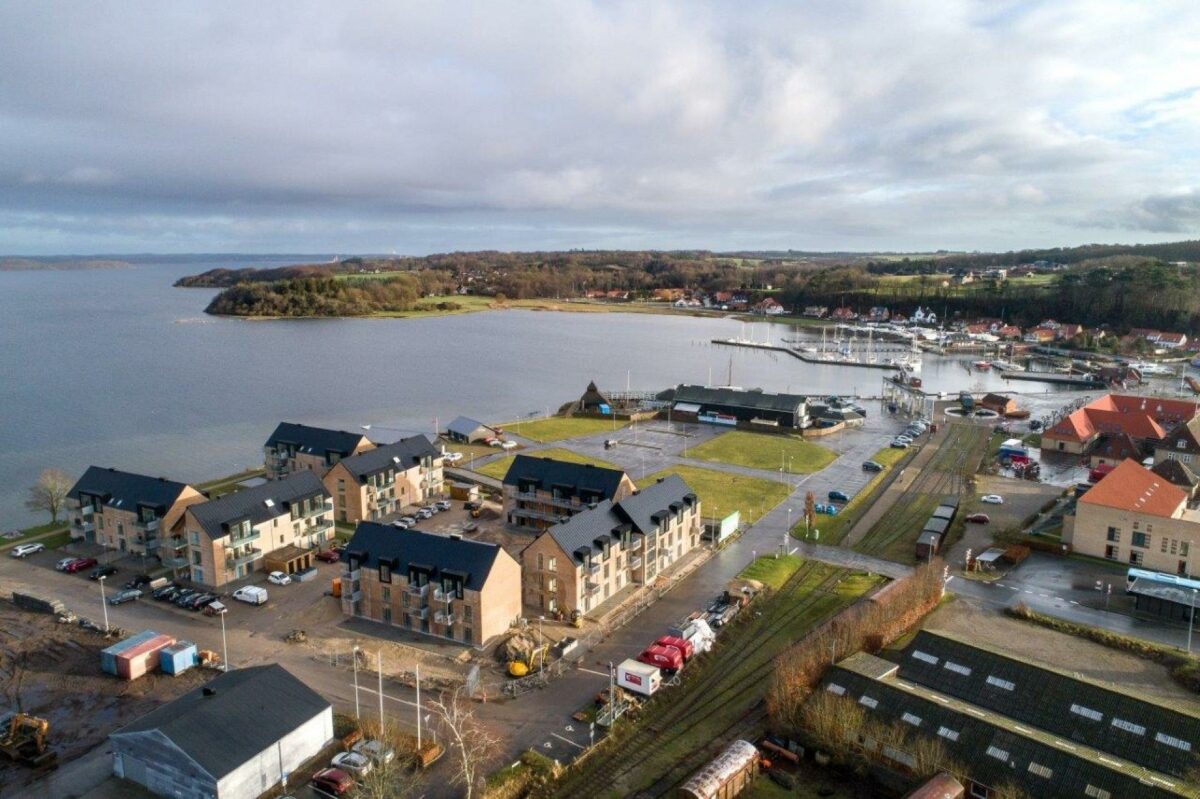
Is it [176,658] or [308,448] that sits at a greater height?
[308,448]

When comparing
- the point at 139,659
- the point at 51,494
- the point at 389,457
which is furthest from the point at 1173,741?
the point at 51,494

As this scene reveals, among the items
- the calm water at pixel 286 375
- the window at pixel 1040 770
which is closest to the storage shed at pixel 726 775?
the window at pixel 1040 770

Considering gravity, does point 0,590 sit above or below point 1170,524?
below

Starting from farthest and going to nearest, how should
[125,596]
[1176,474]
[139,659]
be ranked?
[1176,474] < [125,596] < [139,659]

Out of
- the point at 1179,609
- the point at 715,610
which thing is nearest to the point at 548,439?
the point at 715,610

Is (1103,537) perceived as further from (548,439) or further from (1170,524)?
(548,439)

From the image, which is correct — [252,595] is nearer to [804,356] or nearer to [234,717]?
[234,717]

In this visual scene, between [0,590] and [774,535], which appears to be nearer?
[0,590]

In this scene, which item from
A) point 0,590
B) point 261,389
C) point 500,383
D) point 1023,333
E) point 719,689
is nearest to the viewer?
point 719,689
